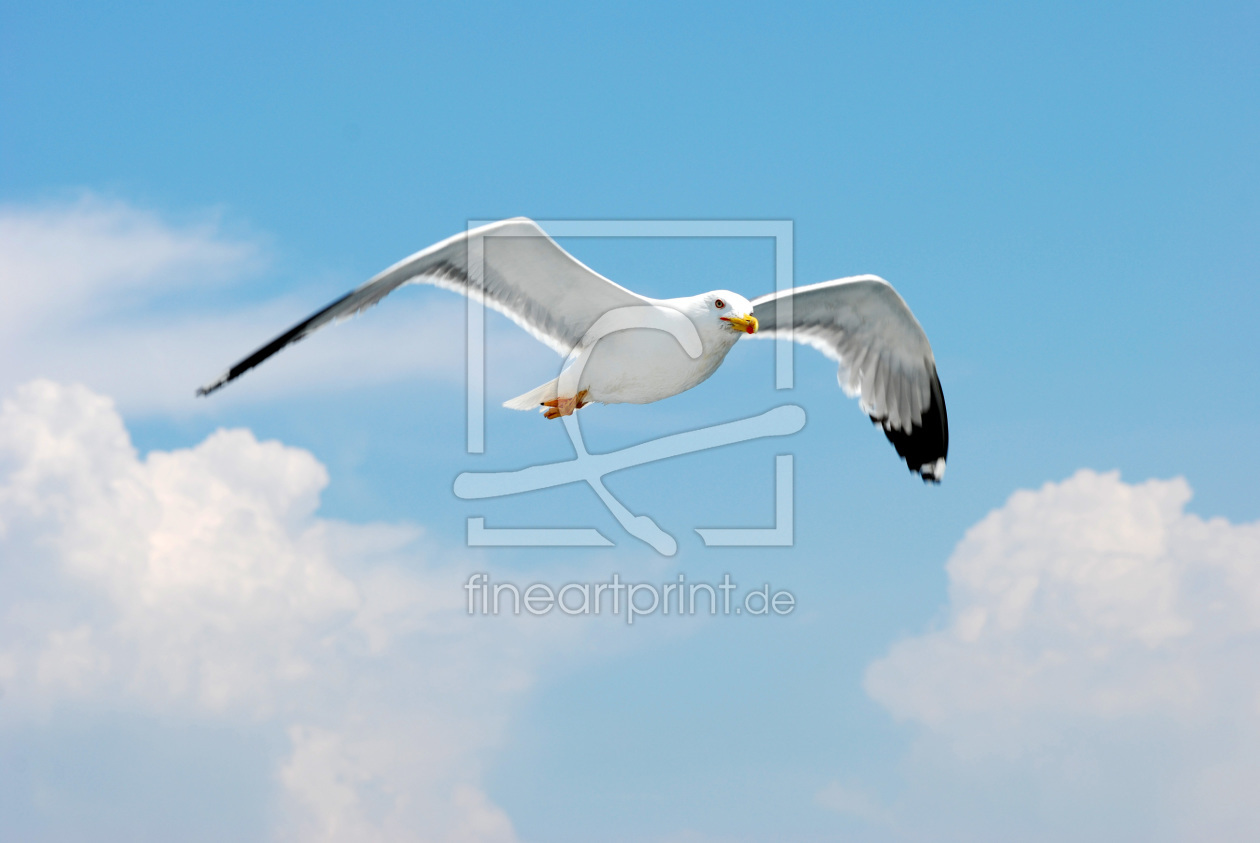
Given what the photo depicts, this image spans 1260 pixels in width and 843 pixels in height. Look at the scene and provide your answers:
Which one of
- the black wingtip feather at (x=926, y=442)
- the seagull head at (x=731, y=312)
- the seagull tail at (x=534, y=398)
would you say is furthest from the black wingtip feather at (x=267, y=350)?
the black wingtip feather at (x=926, y=442)

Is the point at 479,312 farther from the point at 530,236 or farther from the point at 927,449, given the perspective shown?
the point at 927,449

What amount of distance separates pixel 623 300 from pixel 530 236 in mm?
787

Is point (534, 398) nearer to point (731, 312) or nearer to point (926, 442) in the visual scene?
point (731, 312)

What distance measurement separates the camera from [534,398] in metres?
7.38

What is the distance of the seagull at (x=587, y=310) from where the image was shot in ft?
21.9

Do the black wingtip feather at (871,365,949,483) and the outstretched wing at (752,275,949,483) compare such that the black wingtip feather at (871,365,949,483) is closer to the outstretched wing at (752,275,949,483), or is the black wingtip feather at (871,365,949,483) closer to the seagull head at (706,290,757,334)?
the outstretched wing at (752,275,949,483)

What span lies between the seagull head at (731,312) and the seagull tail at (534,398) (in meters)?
1.24

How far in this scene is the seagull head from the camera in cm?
696

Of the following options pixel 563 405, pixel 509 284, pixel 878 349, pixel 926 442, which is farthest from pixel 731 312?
pixel 926 442

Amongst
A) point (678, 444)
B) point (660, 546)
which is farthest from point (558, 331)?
point (660, 546)

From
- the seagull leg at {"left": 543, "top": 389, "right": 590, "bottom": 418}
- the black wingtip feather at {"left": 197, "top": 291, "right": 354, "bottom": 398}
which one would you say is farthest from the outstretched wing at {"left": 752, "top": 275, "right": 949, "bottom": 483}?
the black wingtip feather at {"left": 197, "top": 291, "right": 354, "bottom": 398}

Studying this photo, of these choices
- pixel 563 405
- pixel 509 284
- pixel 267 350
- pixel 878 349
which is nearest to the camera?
pixel 267 350

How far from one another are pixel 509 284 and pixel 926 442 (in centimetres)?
391

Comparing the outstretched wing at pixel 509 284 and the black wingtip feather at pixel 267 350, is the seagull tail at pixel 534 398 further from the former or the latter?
the black wingtip feather at pixel 267 350
